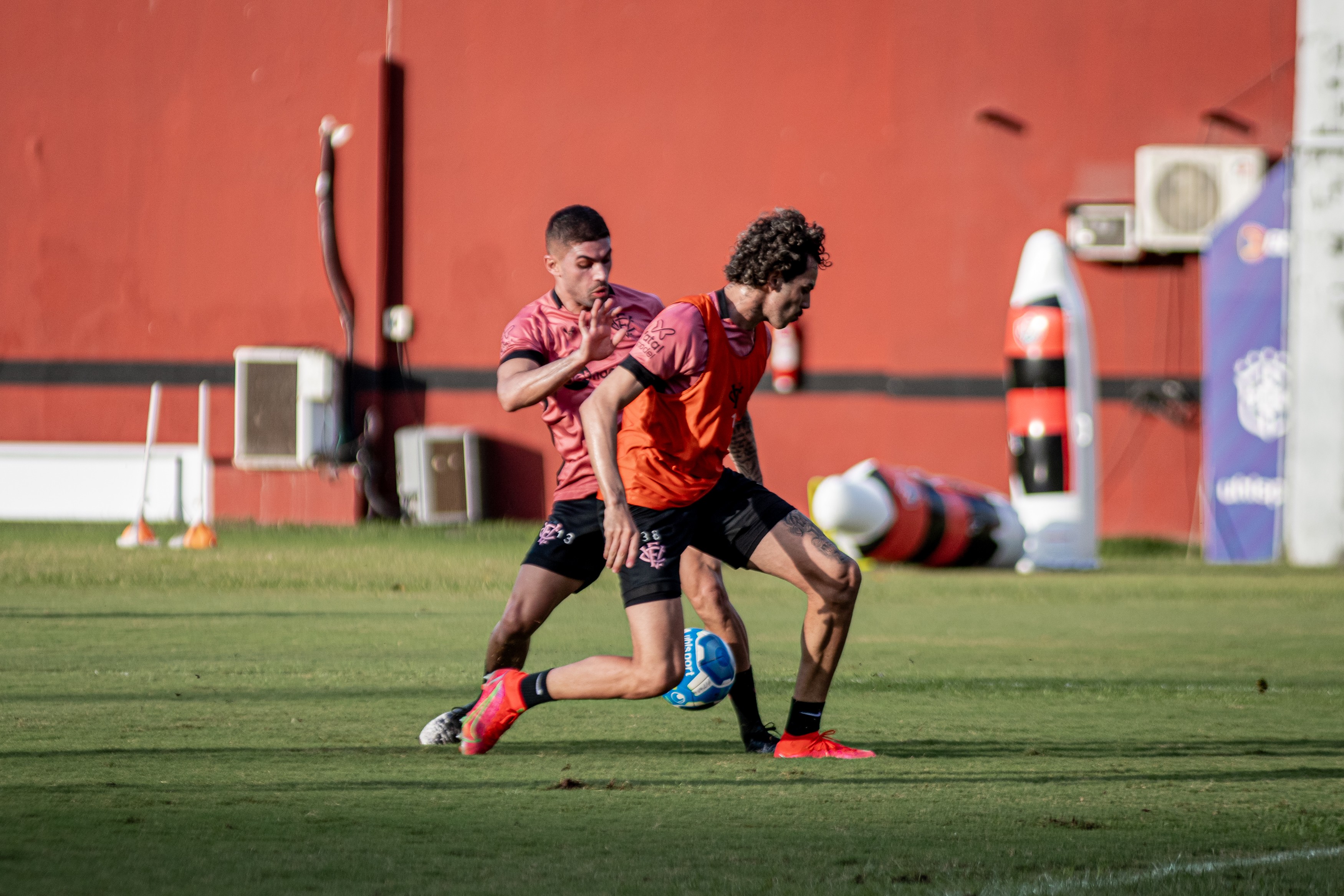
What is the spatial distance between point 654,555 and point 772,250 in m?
1.05

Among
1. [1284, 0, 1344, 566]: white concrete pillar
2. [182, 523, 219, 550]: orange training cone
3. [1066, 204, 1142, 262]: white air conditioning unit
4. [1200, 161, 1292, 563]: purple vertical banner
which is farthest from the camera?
[1066, 204, 1142, 262]: white air conditioning unit

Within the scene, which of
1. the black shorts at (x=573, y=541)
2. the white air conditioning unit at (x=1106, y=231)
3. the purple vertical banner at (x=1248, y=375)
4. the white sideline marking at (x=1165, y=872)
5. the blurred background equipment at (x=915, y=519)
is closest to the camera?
the white sideline marking at (x=1165, y=872)

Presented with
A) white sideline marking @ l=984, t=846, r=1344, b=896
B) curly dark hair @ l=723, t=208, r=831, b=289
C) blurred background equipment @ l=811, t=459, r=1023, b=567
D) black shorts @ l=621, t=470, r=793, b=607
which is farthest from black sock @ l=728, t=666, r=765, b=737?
blurred background equipment @ l=811, t=459, r=1023, b=567

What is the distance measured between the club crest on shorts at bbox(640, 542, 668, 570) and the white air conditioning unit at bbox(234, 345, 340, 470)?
576 inches

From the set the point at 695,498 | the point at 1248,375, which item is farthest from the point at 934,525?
the point at 695,498

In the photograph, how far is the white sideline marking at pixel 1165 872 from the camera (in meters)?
3.99

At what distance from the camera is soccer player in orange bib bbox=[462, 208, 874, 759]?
5.43 meters

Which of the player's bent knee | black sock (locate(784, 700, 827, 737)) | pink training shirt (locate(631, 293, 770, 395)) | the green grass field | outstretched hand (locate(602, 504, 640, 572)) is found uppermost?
pink training shirt (locate(631, 293, 770, 395))

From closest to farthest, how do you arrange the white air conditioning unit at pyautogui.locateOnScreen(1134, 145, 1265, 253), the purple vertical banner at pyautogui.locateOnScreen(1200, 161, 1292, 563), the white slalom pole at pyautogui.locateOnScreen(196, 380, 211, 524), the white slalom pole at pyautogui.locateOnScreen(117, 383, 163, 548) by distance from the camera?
the white slalom pole at pyautogui.locateOnScreen(117, 383, 163, 548) → the purple vertical banner at pyautogui.locateOnScreen(1200, 161, 1292, 563) → the white air conditioning unit at pyautogui.locateOnScreen(1134, 145, 1265, 253) → the white slalom pole at pyautogui.locateOnScreen(196, 380, 211, 524)

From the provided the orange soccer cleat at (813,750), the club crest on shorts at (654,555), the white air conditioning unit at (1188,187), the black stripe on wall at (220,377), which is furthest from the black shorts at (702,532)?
the black stripe on wall at (220,377)

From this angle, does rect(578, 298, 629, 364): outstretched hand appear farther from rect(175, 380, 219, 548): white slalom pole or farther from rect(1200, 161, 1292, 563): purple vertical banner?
rect(1200, 161, 1292, 563): purple vertical banner

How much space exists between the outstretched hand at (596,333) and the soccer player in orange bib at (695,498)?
6.0 inches

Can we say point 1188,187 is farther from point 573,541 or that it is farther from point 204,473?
point 573,541

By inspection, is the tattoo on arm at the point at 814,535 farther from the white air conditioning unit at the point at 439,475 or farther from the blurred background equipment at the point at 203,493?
the white air conditioning unit at the point at 439,475
